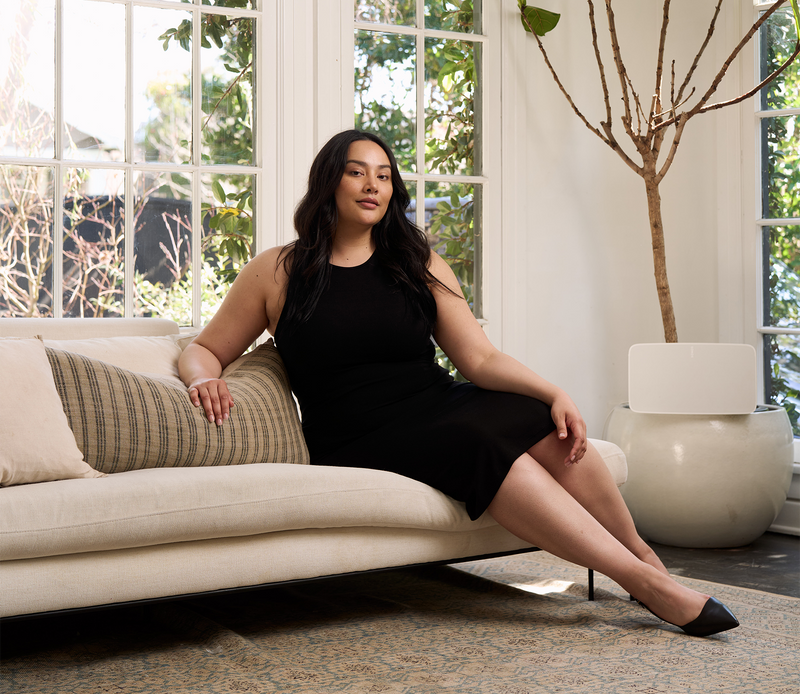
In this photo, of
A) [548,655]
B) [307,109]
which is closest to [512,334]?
[307,109]

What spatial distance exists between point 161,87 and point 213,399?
59.4 inches

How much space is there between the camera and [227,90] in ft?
10.8

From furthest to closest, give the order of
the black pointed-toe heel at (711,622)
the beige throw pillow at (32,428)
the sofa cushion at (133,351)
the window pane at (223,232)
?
the window pane at (223,232), the sofa cushion at (133,351), the black pointed-toe heel at (711,622), the beige throw pillow at (32,428)

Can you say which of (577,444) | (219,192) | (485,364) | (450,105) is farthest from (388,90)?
(577,444)

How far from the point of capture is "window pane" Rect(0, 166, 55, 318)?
9.75 feet

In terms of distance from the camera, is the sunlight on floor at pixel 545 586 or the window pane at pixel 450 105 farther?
the window pane at pixel 450 105

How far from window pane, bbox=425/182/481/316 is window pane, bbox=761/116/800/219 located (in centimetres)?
126

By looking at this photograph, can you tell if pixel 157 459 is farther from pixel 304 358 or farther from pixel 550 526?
pixel 550 526

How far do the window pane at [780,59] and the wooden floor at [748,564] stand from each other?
1826 mm

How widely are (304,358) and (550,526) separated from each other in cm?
76

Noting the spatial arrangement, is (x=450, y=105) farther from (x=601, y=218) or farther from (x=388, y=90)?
(x=601, y=218)

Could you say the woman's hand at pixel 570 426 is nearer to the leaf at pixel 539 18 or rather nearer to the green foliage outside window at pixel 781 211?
the green foliage outside window at pixel 781 211

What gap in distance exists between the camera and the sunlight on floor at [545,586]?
248 centimetres

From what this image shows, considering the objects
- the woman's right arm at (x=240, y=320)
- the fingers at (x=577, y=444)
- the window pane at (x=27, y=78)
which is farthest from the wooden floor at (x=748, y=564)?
the window pane at (x=27, y=78)
